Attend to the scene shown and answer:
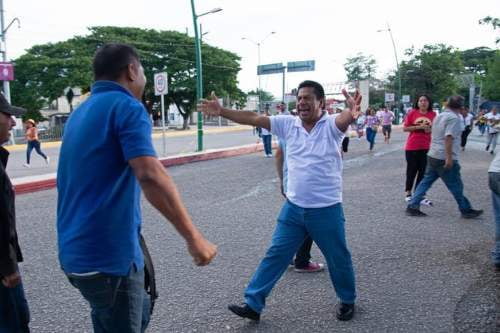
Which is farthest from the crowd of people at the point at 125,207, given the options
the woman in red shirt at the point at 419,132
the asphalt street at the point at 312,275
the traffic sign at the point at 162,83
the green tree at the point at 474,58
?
the green tree at the point at 474,58

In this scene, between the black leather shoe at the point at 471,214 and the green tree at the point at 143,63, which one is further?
the green tree at the point at 143,63

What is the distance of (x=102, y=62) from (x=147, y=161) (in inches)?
19.9

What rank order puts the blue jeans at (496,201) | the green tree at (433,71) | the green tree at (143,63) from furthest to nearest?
the green tree at (433,71), the green tree at (143,63), the blue jeans at (496,201)

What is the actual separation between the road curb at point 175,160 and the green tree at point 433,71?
39802 mm

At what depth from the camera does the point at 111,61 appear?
1.88m

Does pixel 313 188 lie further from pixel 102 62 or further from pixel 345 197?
pixel 345 197

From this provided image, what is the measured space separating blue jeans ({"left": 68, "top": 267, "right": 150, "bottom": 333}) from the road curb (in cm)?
801

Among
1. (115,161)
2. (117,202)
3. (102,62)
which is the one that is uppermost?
(102,62)

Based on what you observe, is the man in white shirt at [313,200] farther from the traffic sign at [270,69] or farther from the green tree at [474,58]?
the green tree at [474,58]

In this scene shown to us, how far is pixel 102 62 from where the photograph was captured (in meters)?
1.88

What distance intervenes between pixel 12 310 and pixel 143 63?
4230 centimetres

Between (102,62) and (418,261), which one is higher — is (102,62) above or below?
above

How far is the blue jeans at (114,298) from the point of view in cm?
183

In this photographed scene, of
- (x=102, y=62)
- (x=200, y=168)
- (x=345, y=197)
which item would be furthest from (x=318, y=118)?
(x=200, y=168)
